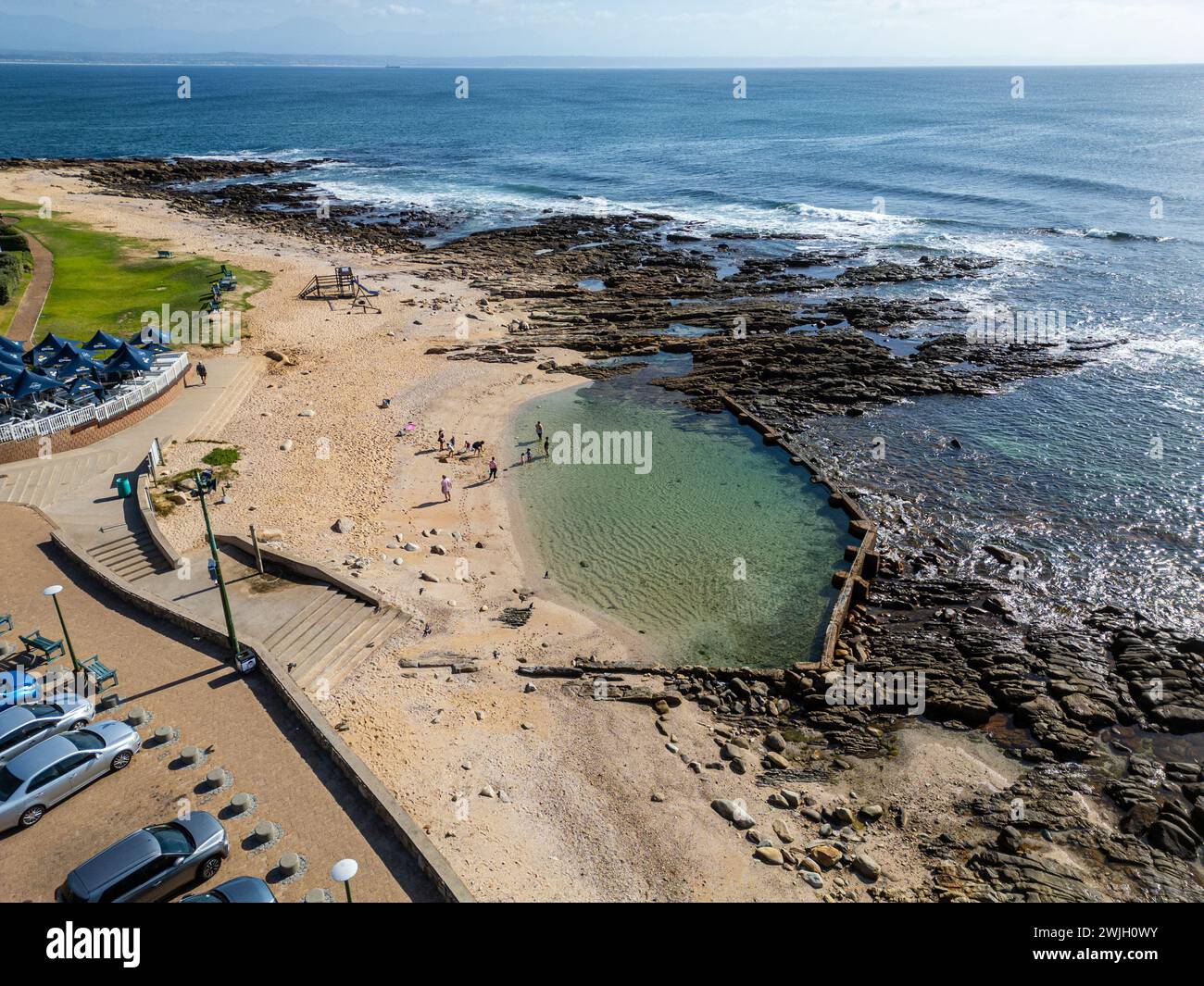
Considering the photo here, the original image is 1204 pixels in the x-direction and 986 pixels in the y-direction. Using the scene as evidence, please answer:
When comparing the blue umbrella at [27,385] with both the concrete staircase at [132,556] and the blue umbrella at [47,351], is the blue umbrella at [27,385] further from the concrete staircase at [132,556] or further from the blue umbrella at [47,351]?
the concrete staircase at [132,556]

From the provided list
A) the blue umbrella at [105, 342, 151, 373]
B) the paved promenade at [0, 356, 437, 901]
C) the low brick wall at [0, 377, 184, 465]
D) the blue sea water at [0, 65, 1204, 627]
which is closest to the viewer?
the paved promenade at [0, 356, 437, 901]

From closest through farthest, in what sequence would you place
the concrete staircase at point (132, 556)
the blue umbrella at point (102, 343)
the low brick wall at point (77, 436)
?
1. the concrete staircase at point (132, 556)
2. the low brick wall at point (77, 436)
3. the blue umbrella at point (102, 343)

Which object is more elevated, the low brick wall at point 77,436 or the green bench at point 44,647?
the low brick wall at point 77,436

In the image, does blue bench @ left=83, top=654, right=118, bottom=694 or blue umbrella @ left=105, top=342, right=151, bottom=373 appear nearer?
blue bench @ left=83, top=654, right=118, bottom=694

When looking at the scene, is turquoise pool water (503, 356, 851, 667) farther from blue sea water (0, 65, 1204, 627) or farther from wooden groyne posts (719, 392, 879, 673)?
blue sea water (0, 65, 1204, 627)

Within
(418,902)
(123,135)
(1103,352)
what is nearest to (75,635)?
(418,902)

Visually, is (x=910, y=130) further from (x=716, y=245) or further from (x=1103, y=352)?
(x=1103, y=352)

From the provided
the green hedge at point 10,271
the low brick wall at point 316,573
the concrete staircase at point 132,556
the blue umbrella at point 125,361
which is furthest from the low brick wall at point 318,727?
the green hedge at point 10,271

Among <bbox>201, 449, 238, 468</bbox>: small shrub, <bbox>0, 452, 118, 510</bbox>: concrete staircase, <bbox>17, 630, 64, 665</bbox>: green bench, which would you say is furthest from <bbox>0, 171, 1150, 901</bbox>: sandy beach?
<bbox>17, 630, 64, 665</bbox>: green bench
